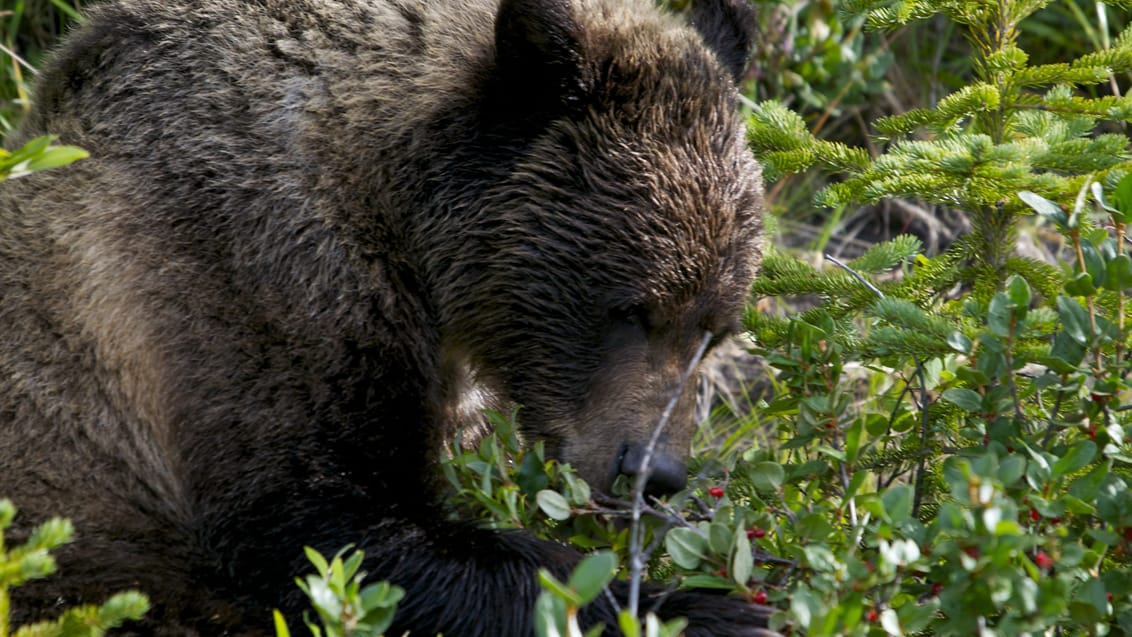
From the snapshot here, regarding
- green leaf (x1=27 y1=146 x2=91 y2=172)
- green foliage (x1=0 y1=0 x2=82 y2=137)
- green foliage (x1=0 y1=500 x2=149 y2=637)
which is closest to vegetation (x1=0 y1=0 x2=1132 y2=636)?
green foliage (x1=0 y1=500 x2=149 y2=637)

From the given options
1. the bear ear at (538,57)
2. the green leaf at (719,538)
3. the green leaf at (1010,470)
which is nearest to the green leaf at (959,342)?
the green leaf at (1010,470)

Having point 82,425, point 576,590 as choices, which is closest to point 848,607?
point 576,590

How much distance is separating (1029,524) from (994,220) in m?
1.33

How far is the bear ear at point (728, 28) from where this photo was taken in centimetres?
432

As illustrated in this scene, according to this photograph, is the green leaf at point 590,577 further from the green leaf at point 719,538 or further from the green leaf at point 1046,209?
the green leaf at point 1046,209

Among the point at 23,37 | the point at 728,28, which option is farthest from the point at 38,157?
the point at 23,37

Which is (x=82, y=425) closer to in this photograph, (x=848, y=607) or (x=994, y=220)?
(x=848, y=607)

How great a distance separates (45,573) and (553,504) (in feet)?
3.80

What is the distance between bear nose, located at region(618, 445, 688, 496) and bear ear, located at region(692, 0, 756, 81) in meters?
1.39

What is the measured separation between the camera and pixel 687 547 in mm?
3105

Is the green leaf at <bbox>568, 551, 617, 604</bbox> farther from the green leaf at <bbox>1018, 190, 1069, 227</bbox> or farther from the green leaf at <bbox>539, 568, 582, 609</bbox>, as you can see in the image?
the green leaf at <bbox>1018, 190, 1069, 227</bbox>

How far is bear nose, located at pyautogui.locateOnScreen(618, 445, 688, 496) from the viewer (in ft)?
12.0

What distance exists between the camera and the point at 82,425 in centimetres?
378

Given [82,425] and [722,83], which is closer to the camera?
[82,425]
